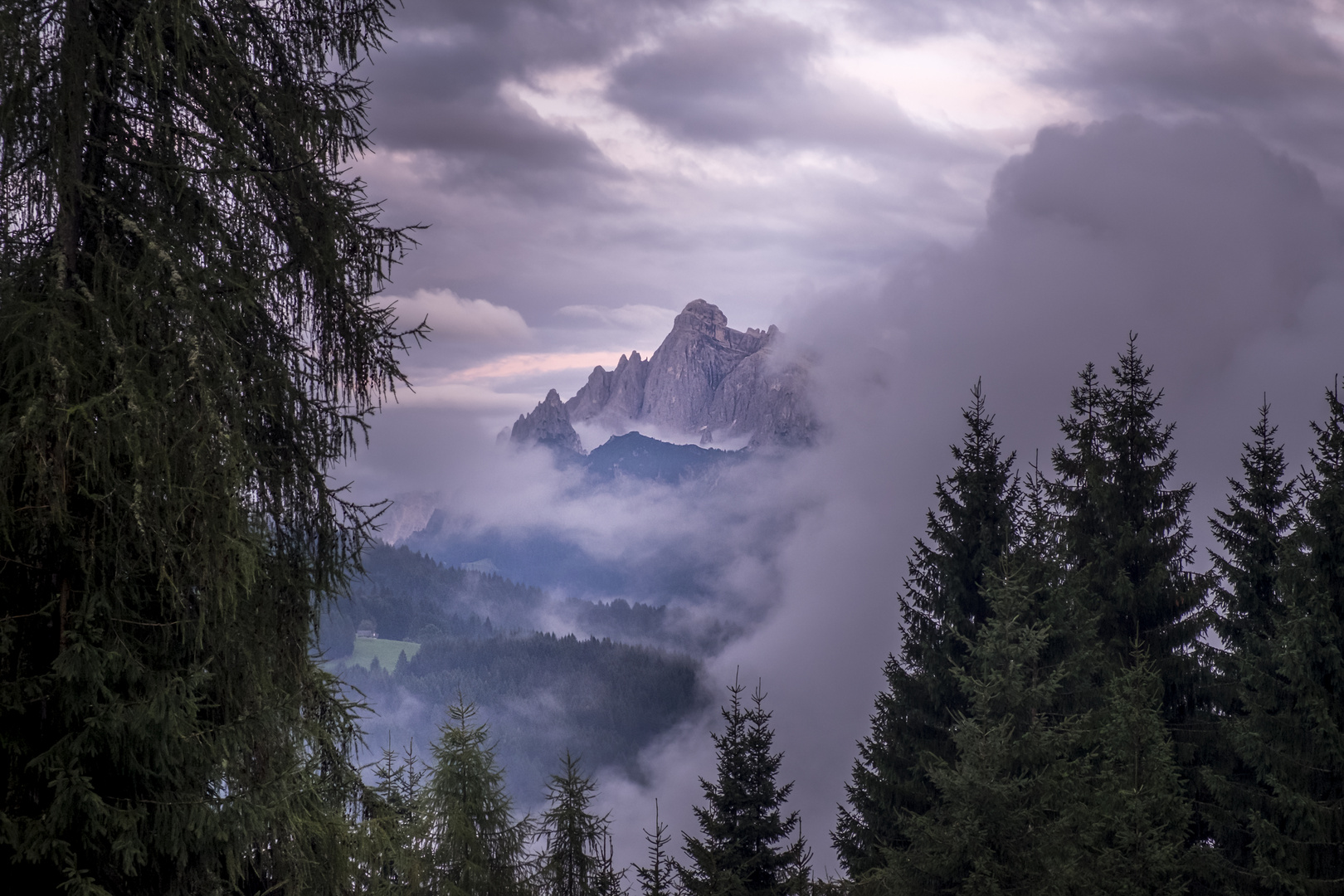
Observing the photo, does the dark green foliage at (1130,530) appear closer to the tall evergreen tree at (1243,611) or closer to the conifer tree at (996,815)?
the tall evergreen tree at (1243,611)

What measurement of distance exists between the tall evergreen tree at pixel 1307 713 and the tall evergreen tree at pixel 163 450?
14.3 m

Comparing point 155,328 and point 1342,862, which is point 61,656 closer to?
point 155,328

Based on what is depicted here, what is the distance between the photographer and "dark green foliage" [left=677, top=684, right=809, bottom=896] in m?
17.7

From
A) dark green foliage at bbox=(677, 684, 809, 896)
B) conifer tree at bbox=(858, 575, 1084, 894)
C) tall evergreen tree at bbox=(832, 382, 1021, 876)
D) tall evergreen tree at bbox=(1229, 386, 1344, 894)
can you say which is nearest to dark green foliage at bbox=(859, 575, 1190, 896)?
conifer tree at bbox=(858, 575, 1084, 894)

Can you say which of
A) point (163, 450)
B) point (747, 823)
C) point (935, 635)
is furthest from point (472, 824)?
point (163, 450)

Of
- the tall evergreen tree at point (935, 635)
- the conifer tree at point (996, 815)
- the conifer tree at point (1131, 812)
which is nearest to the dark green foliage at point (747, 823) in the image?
the tall evergreen tree at point (935, 635)

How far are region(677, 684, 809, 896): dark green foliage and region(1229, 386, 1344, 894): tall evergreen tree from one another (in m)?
7.78

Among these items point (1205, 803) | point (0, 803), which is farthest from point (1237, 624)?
point (0, 803)

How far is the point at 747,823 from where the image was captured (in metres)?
18.3

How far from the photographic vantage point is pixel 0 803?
13.6ft

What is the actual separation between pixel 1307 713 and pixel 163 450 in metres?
16.1

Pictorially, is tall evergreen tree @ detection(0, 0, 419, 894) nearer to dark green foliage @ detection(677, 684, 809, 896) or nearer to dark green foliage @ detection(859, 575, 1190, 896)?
dark green foliage @ detection(859, 575, 1190, 896)

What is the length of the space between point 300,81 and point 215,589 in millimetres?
3193

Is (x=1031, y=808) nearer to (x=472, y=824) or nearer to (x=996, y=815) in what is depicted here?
(x=996, y=815)
